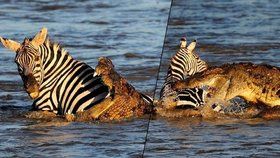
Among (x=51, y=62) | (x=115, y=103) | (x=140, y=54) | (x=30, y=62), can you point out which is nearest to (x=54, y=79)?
(x=51, y=62)

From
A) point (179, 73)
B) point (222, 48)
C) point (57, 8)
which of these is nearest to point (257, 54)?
point (222, 48)

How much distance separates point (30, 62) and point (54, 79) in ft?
1.27

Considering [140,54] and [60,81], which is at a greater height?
[60,81]

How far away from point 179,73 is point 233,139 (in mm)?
2607

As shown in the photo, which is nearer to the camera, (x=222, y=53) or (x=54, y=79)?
(x=54, y=79)

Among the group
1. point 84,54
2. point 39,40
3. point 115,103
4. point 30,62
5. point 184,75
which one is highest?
point 39,40

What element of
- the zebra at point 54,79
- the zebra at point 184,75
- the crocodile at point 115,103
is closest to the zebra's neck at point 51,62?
the zebra at point 54,79

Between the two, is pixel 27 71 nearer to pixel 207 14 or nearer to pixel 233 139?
pixel 233 139

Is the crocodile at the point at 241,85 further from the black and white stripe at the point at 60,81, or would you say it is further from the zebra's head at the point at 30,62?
the zebra's head at the point at 30,62

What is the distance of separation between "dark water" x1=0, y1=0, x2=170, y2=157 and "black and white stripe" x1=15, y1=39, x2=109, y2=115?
35 centimetres

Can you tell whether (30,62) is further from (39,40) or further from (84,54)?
(84,54)

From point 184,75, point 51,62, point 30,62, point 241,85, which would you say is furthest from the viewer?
point 184,75

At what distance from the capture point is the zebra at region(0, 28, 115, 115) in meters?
13.5

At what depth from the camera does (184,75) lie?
14.4 meters
